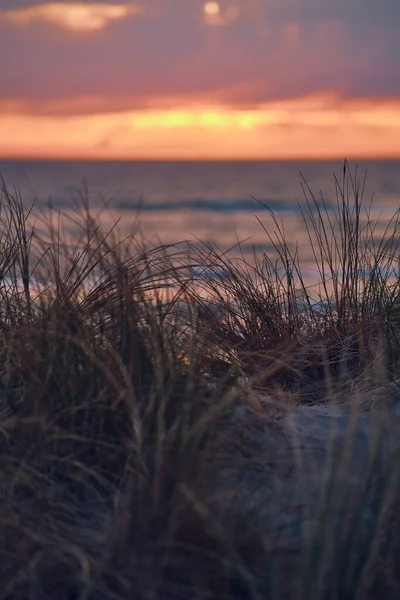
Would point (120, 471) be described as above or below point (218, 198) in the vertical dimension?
below

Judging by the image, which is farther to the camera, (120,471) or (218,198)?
(218,198)

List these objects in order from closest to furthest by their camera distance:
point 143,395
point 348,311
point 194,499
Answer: point 194,499 → point 143,395 → point 348,311

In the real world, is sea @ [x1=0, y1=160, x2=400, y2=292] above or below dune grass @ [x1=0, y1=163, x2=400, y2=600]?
above

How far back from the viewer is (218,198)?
3644 centimetres

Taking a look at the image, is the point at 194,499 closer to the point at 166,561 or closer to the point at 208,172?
the point at 166,561

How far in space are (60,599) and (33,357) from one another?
25.7 inches

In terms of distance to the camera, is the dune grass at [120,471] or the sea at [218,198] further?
the sea at [218,198]

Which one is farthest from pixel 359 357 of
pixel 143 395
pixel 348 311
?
pixel 143 395

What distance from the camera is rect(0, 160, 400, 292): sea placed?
15.0 m

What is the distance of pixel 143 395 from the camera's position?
1802 millimetres

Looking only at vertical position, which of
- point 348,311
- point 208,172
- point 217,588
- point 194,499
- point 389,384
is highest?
point 208,172

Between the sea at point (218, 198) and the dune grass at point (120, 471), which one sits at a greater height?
the sea at point (218, 198)

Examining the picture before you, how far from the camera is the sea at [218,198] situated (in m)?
15.0

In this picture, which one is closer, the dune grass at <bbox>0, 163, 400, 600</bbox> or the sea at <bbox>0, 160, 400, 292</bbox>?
the dune grass at <bbox>0, 163, 400, 600</bbox>
